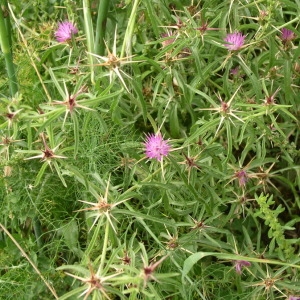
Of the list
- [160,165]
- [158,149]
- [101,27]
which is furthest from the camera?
[101,27]

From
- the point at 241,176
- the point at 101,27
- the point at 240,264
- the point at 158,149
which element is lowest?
the point at 240,264

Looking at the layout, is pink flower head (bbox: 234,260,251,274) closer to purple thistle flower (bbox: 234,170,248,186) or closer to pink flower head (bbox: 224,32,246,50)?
purple thistle flower (bbox: 234,170,248,186)

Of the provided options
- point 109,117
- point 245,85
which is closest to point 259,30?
point 245,85

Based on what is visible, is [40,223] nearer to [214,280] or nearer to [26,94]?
[26,94]

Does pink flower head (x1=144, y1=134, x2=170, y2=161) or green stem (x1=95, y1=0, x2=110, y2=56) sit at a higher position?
green stem (x1=95, y1=0, x2=110, y2=56)

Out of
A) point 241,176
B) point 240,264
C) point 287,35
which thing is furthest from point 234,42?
point 240,264

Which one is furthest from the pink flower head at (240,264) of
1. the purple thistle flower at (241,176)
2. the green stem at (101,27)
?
the green stem at (101,27)

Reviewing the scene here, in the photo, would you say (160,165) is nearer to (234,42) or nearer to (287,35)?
(234,42)

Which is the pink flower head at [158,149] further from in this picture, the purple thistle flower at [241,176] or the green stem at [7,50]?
the green stem at [7,50]

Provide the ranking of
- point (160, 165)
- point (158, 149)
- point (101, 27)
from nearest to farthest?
point (158, 149) < point (160, 165) < point (101, 27)

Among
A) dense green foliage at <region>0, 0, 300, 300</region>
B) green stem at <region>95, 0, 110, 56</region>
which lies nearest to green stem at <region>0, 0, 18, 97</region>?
dense green foliage at <region>0, 0, 300, 300</region>

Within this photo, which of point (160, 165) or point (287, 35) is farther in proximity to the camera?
point (287, 35)
